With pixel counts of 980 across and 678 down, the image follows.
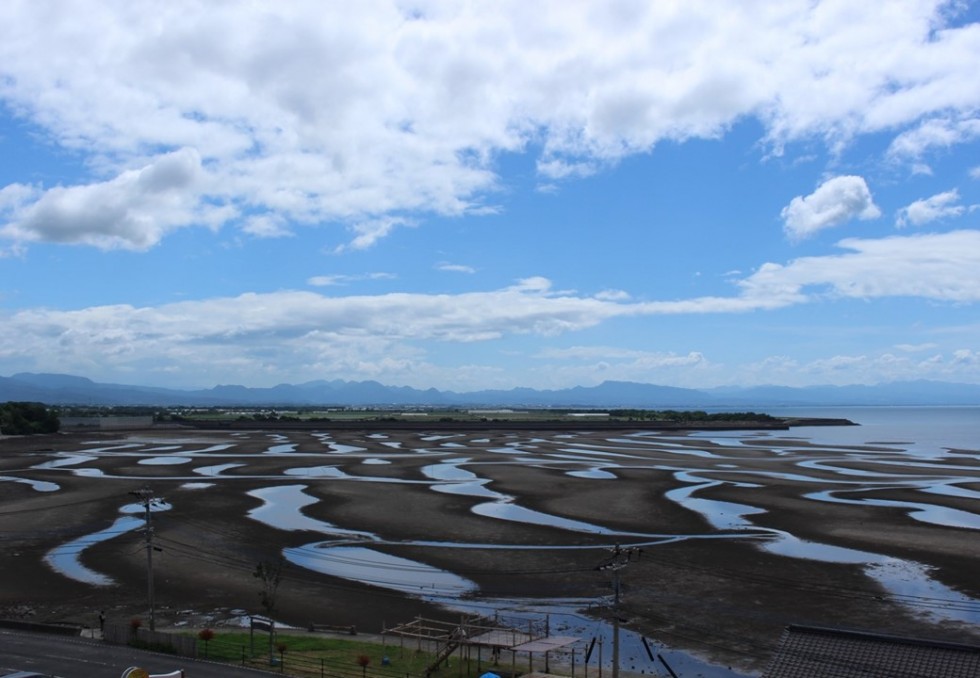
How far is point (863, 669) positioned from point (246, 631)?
871 inches

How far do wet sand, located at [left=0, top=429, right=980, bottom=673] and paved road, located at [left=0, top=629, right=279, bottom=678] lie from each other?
363 centimetres

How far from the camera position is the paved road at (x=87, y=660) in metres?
25.7

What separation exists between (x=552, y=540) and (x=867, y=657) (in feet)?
99.4

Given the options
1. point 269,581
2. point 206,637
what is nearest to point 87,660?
point 206,637

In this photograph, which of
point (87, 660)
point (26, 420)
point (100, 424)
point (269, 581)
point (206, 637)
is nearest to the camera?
point (87, 660)

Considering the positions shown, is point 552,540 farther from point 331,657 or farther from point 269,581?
point 331,657

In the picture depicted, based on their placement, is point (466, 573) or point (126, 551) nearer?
point (466, 573)

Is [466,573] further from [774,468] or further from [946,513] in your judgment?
[774,468]

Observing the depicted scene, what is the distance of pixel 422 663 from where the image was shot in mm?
27453

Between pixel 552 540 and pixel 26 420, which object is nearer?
pixel 552 540

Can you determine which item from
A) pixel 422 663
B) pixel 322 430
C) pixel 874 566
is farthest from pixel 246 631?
pixel 322 430

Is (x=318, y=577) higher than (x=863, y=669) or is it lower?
lower

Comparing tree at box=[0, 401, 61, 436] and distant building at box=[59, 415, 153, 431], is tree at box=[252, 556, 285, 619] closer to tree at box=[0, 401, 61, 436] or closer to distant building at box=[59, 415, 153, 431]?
tree at box=[0, 401, 61, 436]

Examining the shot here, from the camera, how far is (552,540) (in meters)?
47.0
